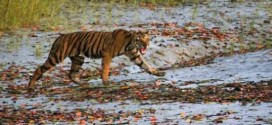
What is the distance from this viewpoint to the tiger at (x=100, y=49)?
510 inches

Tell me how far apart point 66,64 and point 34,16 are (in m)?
4.93

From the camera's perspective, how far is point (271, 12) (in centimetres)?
2297

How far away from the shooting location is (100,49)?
13344 mm

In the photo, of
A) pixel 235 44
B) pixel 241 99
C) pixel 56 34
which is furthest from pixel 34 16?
pixel 241 99

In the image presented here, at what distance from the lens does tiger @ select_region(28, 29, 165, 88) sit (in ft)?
42.5

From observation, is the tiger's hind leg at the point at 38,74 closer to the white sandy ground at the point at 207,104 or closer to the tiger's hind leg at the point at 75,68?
the tiger's hind leg at the point at 75,68

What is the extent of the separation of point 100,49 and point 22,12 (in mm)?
6957

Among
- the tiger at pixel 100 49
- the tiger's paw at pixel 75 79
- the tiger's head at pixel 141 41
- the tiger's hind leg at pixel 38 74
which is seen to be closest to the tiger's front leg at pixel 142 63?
the tiger at pixel 100 49

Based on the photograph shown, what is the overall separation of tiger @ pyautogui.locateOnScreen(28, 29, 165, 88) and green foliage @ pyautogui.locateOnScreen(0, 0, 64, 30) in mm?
5825

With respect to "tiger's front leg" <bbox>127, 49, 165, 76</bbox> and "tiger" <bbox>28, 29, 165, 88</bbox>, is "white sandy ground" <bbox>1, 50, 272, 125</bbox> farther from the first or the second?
"tiger" <bbox>28, 29, 165, 88</bbox>

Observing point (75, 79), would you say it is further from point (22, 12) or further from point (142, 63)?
point (22, 12)

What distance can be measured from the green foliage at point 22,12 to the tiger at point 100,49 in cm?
583

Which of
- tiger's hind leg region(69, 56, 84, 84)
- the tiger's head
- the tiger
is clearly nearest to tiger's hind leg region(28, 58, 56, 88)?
the tiger

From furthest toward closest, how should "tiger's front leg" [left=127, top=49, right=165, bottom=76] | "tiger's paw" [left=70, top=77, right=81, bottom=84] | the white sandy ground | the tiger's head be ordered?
"tiger's paw" [left=70, top=77, right=81, bottom=84] → "tiger's front leg" [left=127, top=49, right=165, bottom=76] → the tiger's head → the white sandy ground
